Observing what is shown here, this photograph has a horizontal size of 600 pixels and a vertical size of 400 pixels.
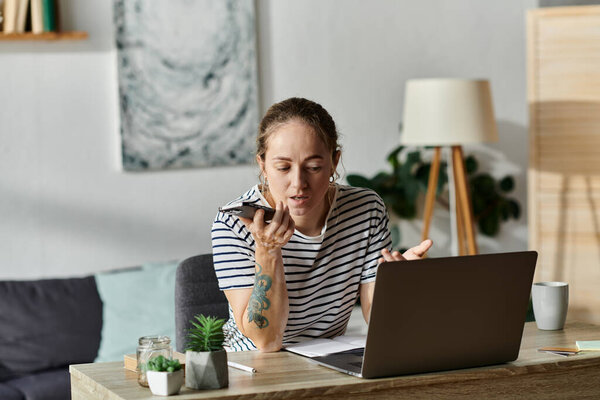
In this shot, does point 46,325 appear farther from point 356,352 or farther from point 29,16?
point 356,352

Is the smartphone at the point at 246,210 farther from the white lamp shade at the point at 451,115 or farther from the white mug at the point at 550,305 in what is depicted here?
the white lamp shade at the point at 451,115

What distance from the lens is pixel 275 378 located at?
5.14 ft

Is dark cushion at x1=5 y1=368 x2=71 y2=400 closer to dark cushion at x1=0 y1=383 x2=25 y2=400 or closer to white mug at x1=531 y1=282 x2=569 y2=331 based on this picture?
dark cushion at x1=0 y1=383 x2=25 y2=400

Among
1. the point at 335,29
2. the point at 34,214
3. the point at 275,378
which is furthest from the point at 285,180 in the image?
the point at 335,29

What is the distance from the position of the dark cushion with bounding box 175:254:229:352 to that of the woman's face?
1.34 feet

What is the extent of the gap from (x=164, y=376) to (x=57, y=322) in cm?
206

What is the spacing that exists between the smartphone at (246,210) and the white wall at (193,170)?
2.12 metres

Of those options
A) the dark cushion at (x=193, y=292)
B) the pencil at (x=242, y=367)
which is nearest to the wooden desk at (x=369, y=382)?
the pencil at (x=242, y=367)

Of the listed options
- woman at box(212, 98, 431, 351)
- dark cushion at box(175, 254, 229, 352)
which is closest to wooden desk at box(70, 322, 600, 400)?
woman at box(212, 98, 431, 351)

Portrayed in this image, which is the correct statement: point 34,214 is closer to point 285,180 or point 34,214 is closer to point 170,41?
point 170,41

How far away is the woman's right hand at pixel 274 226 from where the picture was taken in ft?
5.78

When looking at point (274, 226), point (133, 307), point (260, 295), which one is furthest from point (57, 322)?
point (274, 226)

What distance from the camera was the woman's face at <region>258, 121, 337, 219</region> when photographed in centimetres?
196

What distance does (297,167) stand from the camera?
6.41 feet
